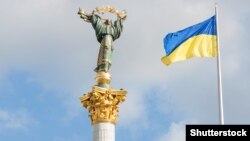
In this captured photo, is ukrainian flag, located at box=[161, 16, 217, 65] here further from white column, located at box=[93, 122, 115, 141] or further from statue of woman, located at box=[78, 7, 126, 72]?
Answer: statue of woman, located at box=[78, 7, 126, 72]

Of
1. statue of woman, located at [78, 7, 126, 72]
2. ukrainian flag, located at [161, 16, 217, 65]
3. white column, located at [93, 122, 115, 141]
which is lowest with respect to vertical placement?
white column, located at [93, 122, 115, 141]

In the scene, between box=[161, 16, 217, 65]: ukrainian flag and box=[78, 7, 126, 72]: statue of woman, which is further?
box=[78, 7, 126, 72]: statue of woman

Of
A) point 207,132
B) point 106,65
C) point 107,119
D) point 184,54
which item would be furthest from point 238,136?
point 106,65

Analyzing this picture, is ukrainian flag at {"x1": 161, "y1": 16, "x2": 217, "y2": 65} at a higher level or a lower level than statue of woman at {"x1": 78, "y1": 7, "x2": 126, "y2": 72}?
lower

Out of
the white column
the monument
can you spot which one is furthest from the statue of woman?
the white column

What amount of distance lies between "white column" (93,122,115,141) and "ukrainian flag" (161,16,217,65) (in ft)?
38.8

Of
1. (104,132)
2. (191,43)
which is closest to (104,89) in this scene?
(104,132)

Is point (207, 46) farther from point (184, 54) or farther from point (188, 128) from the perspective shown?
point (188, 128)

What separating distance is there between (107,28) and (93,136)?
8.85 meters

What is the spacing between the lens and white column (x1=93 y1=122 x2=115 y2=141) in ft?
152

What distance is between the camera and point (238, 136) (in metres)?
19.0

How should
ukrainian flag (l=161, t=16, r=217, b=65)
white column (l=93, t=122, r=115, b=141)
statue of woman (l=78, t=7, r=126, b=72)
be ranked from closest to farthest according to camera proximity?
ukrainian flag (l=161, t=16, r=217, b=65), white column (l=93, t=122, r=115, b=141), statue of woman (l=78, t=7, r=126, b=72)

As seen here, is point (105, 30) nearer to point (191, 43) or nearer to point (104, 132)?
point (104, 132)

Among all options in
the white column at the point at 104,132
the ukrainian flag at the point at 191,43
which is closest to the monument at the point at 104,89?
the white column at the point at 104,132
